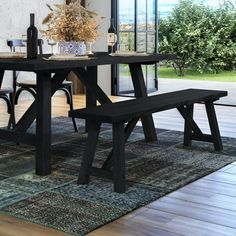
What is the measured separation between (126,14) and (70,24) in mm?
4084

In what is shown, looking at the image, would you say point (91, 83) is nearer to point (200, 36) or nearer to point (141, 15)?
point (141, 15)

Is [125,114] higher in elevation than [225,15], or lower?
lower

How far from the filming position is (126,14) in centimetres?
769

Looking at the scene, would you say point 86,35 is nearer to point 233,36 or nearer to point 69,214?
point 69,214

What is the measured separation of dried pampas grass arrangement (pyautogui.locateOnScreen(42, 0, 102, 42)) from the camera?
3717 millimetres

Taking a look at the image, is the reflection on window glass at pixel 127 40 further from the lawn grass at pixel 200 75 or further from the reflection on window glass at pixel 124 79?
the lawn grass at pixel 200 75

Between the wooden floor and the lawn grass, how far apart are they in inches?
325

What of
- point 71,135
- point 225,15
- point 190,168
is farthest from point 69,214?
point 225,15

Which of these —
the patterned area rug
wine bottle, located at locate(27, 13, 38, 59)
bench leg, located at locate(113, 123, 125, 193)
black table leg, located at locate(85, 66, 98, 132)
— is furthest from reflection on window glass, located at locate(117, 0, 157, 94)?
bench leg, located at locate(113, 123, 125, 193)

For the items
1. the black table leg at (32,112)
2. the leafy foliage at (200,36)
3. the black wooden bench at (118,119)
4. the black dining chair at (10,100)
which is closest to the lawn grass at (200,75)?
the leafy foliage at (200,36)

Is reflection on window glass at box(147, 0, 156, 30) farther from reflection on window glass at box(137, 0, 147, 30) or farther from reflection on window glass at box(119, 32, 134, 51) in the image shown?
reflection on window glass at box(119, 32, 134, 51)

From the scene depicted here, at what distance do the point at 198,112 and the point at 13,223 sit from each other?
4.08 m

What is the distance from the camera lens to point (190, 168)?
3.52 m

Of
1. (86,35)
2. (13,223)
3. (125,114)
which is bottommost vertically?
(13,223)
